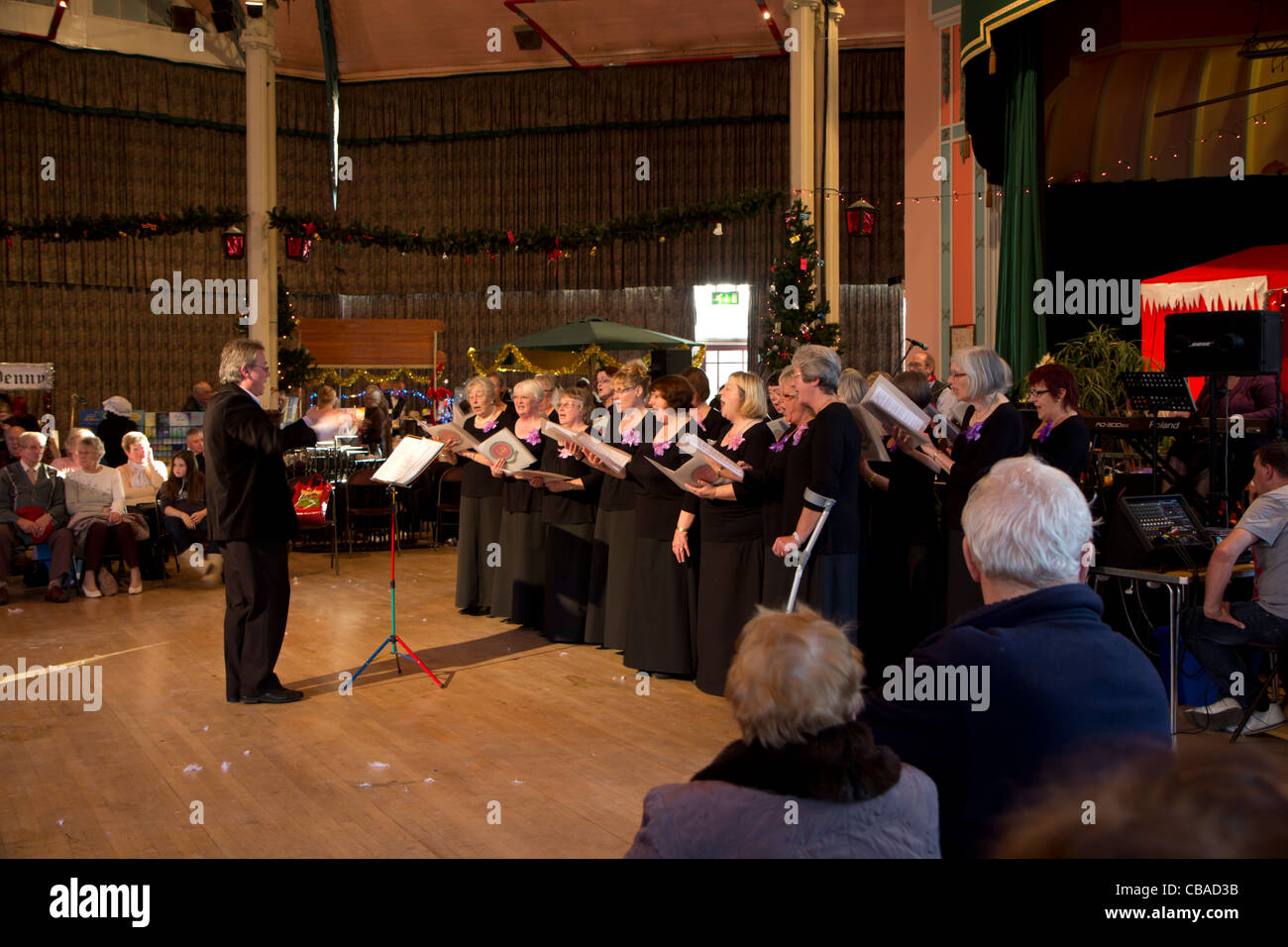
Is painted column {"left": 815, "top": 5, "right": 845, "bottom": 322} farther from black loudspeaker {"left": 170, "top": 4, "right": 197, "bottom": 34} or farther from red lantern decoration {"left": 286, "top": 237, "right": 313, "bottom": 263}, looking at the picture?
black loudspeaker {"left": 170, "top": 4, "right": 197, "bottom": 34}

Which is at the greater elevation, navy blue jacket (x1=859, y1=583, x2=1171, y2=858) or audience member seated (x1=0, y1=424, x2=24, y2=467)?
audience member seated (x1=0, y1=424, x2=24, y2=467)

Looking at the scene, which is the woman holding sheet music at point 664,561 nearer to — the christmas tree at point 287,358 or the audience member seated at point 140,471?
the audience member seated at point 140,471

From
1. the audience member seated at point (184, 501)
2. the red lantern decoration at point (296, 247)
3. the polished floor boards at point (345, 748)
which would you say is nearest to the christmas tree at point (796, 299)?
the polished floor boards at point (345, 748)

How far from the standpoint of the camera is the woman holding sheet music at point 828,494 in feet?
15.1

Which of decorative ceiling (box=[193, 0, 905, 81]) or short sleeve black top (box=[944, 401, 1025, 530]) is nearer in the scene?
short sleeve black top (box=[944, 401, 1025, 530])

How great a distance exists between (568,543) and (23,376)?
31.4ft

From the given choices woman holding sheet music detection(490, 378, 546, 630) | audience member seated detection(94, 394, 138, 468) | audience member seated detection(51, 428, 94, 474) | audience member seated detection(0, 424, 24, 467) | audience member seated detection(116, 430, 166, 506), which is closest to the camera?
woman holding sheet music detection(490, 378, 546, 630)

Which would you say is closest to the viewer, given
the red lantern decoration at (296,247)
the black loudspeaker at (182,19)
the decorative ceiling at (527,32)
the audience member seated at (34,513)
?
the audience member seated at (34,513)

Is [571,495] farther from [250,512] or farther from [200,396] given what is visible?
[200,396]

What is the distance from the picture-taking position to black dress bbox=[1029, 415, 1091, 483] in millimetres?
4848

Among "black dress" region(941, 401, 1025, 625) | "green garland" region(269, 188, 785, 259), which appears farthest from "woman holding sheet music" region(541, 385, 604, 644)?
"green garland" region(269, 188, 785, 259)

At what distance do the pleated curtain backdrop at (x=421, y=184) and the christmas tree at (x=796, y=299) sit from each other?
6396 mm

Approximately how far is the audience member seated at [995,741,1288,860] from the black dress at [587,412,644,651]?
5.06 metres

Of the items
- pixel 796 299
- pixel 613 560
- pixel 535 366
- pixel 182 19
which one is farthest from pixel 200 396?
pixel 613 560
